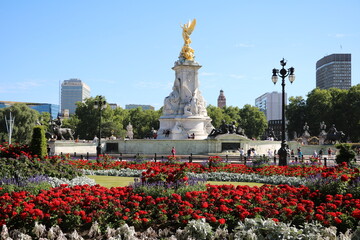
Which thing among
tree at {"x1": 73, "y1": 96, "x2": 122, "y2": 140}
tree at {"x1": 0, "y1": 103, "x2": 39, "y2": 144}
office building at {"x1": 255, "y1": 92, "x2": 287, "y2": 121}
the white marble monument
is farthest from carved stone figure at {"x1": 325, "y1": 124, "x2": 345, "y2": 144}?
office building at {"x1": 255, "y1": 92, "x2": 287, "y2": 121}

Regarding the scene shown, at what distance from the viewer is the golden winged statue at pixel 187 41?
45.4 m

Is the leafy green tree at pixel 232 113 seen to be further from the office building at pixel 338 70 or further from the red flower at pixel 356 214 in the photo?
the office building at pixel 338 70

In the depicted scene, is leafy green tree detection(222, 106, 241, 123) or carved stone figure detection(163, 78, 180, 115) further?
leafy green tree detection(222, 106, 241, 123)

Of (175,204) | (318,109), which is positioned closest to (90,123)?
(318,109)

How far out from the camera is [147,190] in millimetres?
9414

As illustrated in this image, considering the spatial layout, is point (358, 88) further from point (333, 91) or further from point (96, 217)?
point (96, 217)

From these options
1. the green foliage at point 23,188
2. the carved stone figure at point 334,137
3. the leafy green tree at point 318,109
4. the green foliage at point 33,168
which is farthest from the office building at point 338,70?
the green foliage at point 23,188

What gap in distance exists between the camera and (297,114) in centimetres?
7288

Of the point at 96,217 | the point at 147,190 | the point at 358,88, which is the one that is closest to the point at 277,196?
the point at 147,190

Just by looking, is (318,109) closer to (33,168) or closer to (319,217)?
(33,168)

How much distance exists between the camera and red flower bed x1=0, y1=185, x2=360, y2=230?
25.2 ft

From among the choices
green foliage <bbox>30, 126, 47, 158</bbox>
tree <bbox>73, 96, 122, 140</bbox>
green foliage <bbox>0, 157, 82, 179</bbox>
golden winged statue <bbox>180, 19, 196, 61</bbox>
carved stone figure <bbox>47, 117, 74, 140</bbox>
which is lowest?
green foliage <bbox>0, 157, 82, 179</bbox>

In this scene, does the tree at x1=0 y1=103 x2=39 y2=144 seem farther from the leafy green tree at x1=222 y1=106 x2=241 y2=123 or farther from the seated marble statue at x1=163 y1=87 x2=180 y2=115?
the leafy green tree at x1=222 y1=106 x2=241 y2=123

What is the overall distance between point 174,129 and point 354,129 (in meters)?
33.6
